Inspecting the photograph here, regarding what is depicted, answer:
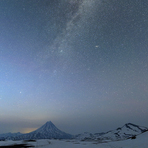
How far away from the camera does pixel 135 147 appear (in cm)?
3173
